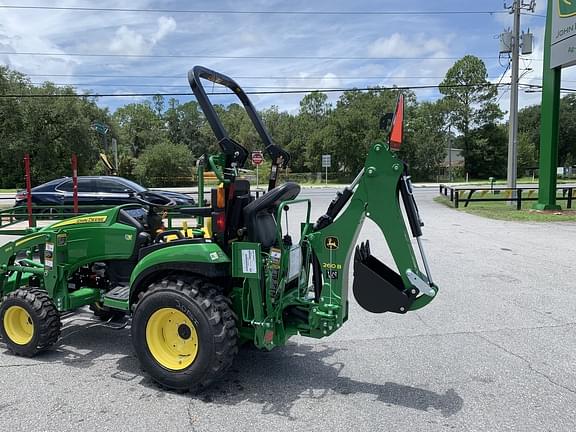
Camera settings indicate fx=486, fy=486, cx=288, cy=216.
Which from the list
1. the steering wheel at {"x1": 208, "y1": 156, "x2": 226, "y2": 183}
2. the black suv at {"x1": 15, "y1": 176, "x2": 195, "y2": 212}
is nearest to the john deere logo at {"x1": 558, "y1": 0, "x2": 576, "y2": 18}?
the black suv at {"x1": 15, "y1": 176, "x2": 195, "y2": 212}

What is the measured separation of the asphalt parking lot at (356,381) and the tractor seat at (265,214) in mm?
1180

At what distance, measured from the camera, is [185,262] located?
12.3 ft

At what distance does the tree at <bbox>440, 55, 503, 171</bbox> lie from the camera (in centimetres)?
5434

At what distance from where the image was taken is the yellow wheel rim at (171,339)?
12.3ft

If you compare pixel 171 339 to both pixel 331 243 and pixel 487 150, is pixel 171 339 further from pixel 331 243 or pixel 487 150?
pixel 487 150

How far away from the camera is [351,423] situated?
3.28 meters

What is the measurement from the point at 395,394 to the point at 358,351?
36.7 inches

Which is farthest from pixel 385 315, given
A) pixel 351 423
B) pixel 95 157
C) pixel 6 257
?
pixel 95 157

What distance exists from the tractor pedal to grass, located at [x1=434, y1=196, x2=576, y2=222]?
46.9 feet

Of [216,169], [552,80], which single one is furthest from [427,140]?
[216,169]

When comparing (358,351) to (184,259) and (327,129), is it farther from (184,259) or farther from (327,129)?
(327,129)

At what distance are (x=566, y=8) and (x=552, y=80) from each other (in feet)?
7.69

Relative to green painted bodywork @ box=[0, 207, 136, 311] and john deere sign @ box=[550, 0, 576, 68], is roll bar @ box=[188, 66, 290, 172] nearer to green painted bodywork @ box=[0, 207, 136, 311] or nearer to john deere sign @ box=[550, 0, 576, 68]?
green painted bodywork @ box=[0, 207, 136, 311]

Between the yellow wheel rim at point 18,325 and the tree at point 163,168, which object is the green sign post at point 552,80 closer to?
the yellow wheel rim at point 18,325
